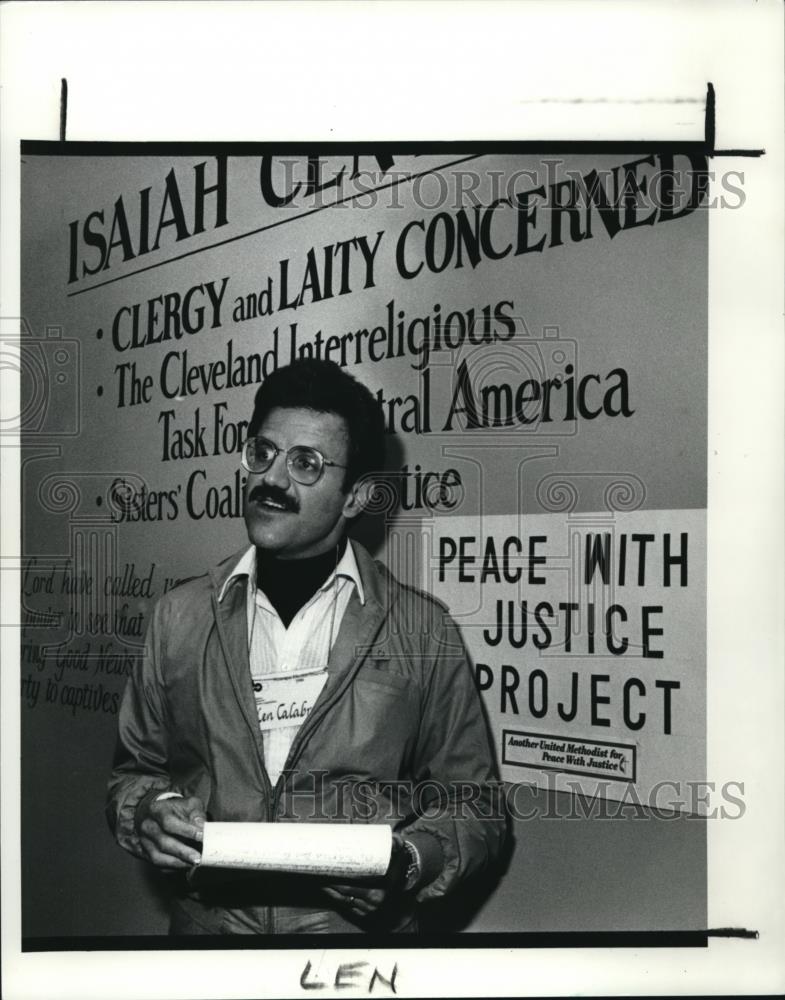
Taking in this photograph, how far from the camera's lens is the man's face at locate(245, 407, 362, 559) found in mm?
1463

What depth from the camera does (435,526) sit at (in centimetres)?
147

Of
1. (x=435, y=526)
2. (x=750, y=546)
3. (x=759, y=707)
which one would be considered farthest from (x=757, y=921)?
(x=435, y=526)

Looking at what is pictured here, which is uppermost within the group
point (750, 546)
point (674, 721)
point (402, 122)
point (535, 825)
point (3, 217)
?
point (402, 122)

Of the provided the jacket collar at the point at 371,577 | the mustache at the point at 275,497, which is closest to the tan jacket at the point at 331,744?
the jacket collar at the point at 371,577

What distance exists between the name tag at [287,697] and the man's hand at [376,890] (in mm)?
223

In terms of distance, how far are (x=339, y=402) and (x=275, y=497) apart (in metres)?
0.17

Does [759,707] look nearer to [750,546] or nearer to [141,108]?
[750,546]

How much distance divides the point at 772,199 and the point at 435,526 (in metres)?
0.69

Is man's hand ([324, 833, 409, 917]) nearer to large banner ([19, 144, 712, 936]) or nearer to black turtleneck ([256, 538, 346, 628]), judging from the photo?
large banner ([19, 144, 712, 936])

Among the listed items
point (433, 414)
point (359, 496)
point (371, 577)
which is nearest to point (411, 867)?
point (371, 577)

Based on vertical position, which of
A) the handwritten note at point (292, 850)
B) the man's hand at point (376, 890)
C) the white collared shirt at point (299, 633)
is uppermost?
the white collared shirt at point (299, 633)

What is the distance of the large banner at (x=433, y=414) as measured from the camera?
Answer: 1.46 m

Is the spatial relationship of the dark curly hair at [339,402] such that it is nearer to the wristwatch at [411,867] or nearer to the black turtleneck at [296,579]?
the black turtleneck at [296,579]

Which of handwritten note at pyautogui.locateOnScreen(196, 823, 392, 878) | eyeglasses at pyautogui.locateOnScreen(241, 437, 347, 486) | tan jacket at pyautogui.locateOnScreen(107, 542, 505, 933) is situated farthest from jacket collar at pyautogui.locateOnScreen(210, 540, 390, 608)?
handwritten note at pyautogui.locateOnScreen(196, 823, 392, 878)
